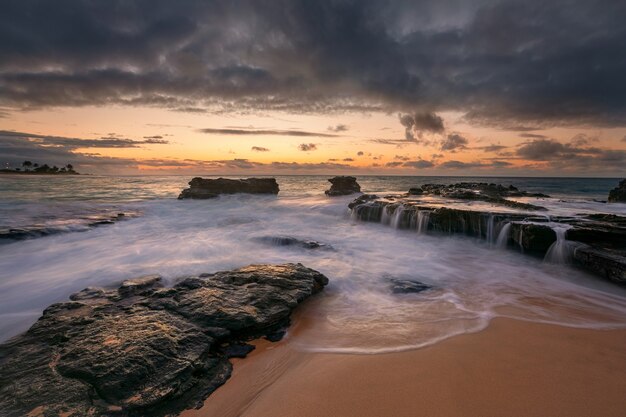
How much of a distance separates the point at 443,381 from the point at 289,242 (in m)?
7.89

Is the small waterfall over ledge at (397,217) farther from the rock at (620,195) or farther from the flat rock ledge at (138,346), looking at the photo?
the rock at (620,195)

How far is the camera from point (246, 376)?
3484mm

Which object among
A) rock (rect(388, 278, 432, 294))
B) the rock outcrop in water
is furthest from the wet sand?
the rock outcrop in water

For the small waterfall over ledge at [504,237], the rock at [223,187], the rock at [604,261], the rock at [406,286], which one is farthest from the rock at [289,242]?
the rock at [223,187]

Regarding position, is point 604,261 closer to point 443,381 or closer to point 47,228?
point 443,381

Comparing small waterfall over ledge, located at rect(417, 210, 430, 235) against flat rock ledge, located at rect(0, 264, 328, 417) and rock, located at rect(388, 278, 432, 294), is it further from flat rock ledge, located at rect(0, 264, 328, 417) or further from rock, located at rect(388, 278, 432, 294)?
flat rock ledge, located at rect(0, 264, 328, 417)

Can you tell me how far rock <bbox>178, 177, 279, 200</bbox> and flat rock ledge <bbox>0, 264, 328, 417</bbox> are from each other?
24.2 m

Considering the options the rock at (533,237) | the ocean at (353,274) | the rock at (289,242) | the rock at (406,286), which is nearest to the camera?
the ocean at (353,274)

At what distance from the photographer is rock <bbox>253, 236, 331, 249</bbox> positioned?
10.3m

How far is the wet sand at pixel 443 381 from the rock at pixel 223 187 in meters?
26.6

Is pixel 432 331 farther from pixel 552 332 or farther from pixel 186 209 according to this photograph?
pixel 186 209

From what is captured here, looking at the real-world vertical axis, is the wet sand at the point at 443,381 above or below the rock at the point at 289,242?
above

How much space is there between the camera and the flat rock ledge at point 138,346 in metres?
2.84

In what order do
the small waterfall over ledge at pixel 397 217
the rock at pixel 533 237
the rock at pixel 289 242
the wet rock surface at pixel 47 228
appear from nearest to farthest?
the rock at pixel 533 237, the rock at pixel 289 242, the wet rock surface at pixel 47 228, the small waterfall over ledge at pixel 397 217
